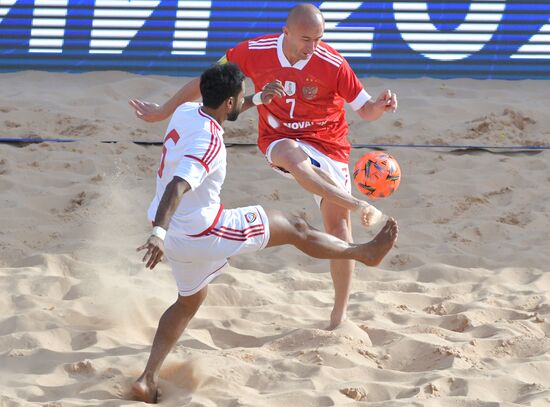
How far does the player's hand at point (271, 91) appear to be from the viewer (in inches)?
206

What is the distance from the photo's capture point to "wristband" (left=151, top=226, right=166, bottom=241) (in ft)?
13.0

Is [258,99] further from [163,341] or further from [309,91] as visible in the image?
[163,341]

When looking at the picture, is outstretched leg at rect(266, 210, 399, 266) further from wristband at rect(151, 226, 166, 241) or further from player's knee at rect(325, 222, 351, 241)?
wristband at rect(151, 226, 166, 241)

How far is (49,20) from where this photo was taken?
968 cm

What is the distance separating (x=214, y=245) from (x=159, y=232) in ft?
1.46

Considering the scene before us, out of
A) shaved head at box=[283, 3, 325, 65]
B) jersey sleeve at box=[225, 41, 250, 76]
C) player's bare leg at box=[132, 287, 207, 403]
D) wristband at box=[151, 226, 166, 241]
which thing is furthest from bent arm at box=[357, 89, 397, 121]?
wristband at box=[151, 226, 166, 241]

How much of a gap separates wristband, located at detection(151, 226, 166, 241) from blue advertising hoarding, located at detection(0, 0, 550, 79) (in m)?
5.85

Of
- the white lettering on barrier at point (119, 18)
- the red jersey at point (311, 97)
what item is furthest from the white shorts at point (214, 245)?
the white lettering on barrier at point (119, 18)

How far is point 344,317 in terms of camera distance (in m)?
5.44

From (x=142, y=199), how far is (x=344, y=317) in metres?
2.33

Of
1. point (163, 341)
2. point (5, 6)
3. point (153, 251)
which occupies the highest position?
point (5, 6)

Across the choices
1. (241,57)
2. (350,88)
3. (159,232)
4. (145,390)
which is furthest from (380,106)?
(145,390)

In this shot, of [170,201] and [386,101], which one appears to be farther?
[386,101]

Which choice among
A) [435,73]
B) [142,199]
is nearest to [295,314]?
[142,199]
